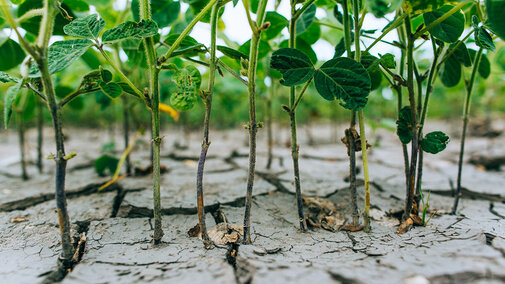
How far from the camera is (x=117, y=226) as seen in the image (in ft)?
4.17

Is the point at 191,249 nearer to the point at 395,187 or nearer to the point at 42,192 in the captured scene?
the point at 42,192

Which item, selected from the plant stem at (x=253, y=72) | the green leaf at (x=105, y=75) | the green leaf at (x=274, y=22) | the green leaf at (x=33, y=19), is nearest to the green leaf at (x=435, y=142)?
the plant stem at (x=253, y=72)

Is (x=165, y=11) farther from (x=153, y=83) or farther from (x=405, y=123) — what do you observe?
(x=405, y=123)

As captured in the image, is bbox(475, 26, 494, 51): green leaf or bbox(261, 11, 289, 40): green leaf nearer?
bbox(475, 26, 494, 51): green leaf

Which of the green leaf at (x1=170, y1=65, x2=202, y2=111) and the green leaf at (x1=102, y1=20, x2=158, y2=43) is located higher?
the green leaf at (x1=102, y1=20, x2=158, y2=43)

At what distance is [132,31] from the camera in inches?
35.3

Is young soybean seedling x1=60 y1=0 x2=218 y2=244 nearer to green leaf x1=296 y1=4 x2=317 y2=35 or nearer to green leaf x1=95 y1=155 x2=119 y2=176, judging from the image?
green leaf x1=296 y1=4 x2=317 y2=35

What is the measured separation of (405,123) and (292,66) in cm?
49

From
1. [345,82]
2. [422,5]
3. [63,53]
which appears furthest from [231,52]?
[422,5]

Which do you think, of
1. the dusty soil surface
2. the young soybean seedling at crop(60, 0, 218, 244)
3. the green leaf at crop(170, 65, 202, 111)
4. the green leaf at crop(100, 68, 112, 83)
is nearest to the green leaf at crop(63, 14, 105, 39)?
the young soybean seedling at crop(60, 0, 218, 244)

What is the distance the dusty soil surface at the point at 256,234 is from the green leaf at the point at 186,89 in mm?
362

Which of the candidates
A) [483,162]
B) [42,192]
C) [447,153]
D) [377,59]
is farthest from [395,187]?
[42,192]

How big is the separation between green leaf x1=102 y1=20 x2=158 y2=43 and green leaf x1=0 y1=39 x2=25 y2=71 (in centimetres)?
57

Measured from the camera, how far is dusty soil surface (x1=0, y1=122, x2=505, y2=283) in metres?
0.84
